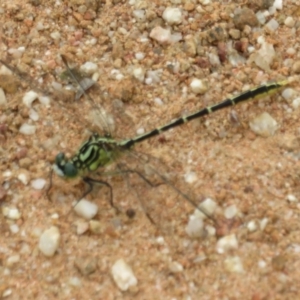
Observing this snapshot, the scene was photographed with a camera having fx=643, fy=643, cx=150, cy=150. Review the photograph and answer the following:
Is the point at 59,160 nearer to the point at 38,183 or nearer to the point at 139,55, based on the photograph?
the point at 38,183

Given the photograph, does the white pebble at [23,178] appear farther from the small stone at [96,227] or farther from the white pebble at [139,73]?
the white pebble at [139,73]

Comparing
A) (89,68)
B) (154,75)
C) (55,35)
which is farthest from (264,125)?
(55,35)

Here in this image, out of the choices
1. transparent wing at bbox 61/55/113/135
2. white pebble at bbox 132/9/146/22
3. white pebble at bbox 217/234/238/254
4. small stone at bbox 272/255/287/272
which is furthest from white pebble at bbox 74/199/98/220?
white pebble at bbox 132/9/146/22

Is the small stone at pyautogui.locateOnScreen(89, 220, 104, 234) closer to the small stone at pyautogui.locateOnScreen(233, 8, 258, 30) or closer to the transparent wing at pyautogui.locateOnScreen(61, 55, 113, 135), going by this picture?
the transparent wing at pyautogui.locateOnScreen(61, 55, 113, 135)

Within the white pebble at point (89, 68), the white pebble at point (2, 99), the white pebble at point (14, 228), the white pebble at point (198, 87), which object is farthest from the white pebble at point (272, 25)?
the white pebble at point (14, 228)

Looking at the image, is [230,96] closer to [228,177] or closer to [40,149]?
[228,177]

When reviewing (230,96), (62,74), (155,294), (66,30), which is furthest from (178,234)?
(66,30)
